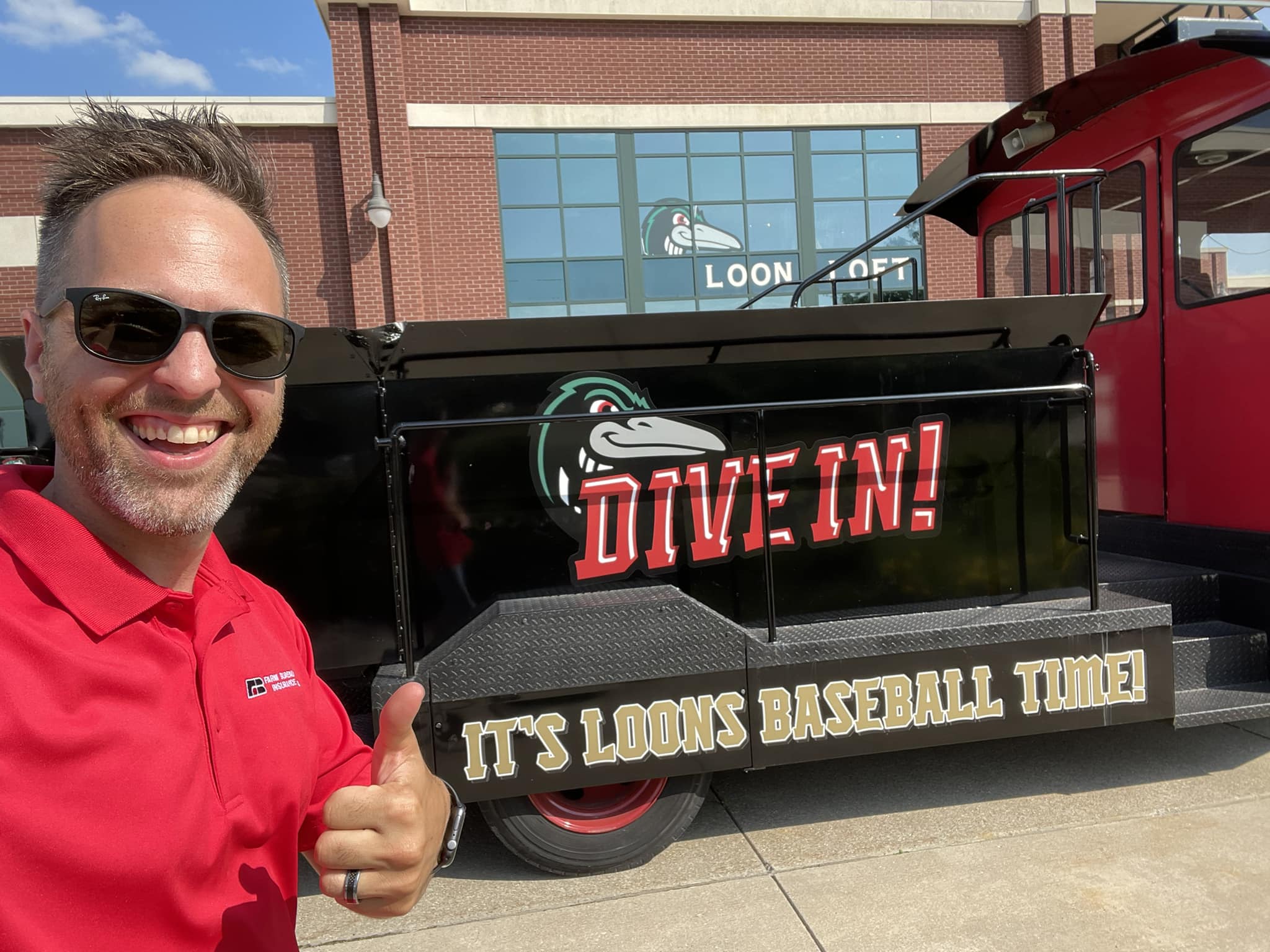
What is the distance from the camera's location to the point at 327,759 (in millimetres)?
1315

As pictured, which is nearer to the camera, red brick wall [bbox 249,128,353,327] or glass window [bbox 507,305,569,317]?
red brick wall [bbox 249,128,353,327]

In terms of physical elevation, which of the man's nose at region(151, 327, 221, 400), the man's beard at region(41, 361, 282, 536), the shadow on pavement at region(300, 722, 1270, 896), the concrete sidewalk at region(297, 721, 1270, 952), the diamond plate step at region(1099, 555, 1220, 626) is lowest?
the shadow on pavement at region(300, 722, 1270, 896)

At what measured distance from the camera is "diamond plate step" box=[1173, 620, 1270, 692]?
3.26m

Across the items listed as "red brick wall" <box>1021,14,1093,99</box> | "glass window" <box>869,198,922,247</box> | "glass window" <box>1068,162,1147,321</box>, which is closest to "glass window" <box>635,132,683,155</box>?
"glass window" <box>869,198,922,247</box>

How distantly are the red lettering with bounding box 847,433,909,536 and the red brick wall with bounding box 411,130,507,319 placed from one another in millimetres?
10021

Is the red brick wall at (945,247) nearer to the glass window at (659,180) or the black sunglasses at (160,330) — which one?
the glass window at (659,180)

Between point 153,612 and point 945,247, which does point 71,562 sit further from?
point 945,247

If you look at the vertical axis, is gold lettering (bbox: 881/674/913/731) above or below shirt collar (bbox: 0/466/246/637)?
below

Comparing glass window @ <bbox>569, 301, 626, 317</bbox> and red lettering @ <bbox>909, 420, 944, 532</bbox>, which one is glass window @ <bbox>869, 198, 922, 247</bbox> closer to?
glass window @ <bbox>569, 301, 626, 317</bbox>

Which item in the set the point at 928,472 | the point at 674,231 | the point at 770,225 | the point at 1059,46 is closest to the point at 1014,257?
the point at 928,472

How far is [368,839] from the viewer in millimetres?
1038

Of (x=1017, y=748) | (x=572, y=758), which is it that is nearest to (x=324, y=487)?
(x=572, y=758)

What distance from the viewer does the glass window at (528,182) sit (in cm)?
1248

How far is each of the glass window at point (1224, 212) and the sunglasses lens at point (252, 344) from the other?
12.9 ft
